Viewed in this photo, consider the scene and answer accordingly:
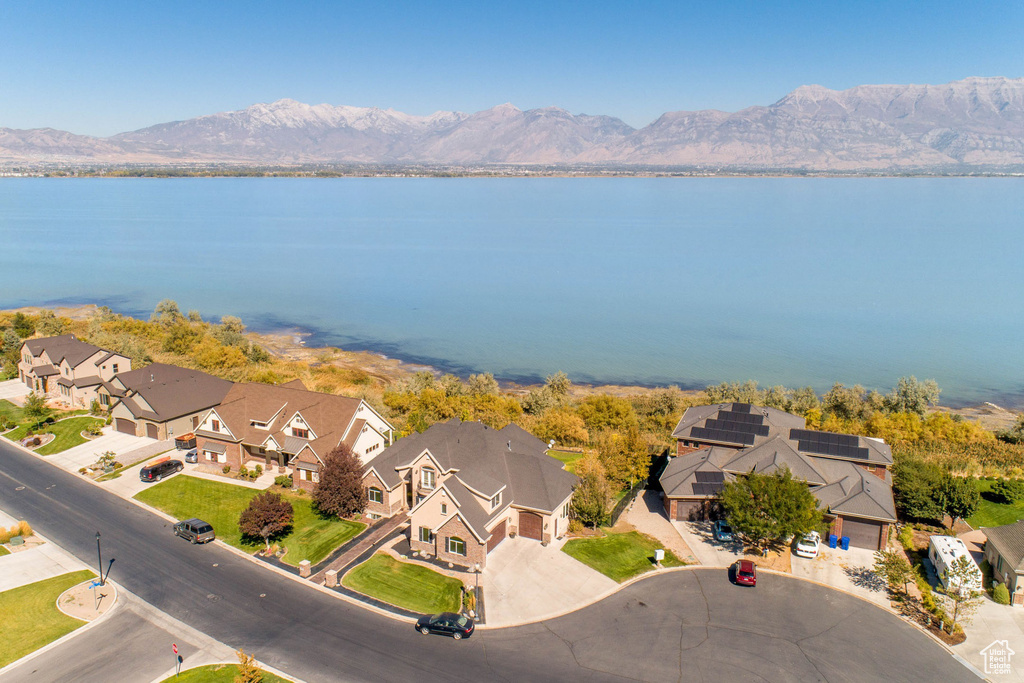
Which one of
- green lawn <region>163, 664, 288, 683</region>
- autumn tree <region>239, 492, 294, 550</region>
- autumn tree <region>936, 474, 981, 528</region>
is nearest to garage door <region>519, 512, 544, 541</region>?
autumn tree <region>239, 492, 294, 550</region>

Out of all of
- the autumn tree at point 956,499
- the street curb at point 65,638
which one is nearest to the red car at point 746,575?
the autumn tree at point 956,499

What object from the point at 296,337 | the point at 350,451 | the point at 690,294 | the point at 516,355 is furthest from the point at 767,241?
the point at 350,451

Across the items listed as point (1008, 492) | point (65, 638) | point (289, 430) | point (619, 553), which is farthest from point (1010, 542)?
point (65, 638)

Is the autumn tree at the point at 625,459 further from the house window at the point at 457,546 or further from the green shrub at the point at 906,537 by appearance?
the green shrub at the point at 906,537

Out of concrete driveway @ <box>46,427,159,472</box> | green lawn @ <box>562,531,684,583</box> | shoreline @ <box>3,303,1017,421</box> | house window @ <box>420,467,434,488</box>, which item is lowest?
shoreline @ <box>3,303,1017,421</box>

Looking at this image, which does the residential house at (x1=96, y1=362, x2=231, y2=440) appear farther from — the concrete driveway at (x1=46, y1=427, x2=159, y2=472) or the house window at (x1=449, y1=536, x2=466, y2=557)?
the house window at (x1=449, y1=536, x2=466, y2=557)

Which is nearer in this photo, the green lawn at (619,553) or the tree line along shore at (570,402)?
the green lawn at (619,553)
